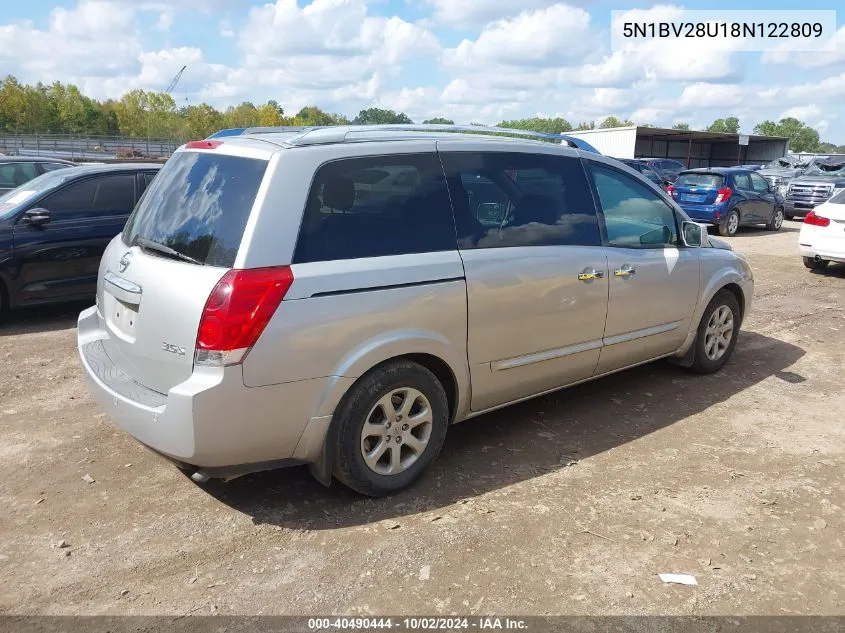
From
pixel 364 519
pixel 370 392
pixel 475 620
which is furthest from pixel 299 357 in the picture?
pixel 475 620

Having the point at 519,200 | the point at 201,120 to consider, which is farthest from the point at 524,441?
the point at 201,120

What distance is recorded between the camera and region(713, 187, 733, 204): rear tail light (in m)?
15.9

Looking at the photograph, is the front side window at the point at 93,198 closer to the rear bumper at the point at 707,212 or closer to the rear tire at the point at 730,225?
the rear bumper at the point at 707,212

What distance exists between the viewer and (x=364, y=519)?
3.59 meters

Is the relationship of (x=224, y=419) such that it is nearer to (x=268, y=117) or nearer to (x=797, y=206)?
(x=797, y=206)

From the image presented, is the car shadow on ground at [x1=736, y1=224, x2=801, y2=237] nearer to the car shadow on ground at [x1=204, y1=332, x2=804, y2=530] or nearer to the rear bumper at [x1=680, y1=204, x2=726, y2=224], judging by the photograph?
the rear bumper at [x1=680, y1=204, x2=726, y2=224]

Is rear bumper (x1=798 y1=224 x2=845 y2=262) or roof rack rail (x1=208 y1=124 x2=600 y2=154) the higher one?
roof rack rail (x1=208 y1=124 x2=600 y2=154)

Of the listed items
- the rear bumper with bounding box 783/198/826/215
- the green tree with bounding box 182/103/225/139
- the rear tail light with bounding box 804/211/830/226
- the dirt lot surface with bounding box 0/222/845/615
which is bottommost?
the dirt lot surface with bounding box 0/222/845/615

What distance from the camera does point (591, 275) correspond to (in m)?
4.51

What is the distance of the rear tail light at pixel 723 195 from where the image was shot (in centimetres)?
1586

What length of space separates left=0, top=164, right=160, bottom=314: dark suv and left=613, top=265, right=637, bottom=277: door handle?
5.46 metres

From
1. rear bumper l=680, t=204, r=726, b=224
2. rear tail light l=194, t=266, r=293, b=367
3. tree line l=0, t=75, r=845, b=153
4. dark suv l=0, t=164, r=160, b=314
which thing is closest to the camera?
rear tail light l=194, t=266, r=293, b=367

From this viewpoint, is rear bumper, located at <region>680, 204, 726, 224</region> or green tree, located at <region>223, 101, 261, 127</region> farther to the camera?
green tree, located at <region>223, 101, 261, 127</region>

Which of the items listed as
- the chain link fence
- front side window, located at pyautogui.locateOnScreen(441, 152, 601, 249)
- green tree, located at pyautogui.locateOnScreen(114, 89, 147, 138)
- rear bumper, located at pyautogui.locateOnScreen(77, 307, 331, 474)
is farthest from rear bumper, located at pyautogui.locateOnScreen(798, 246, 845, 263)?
green tree, located at pyautogui.locateOnScreen(114, 89, 147, 138)
